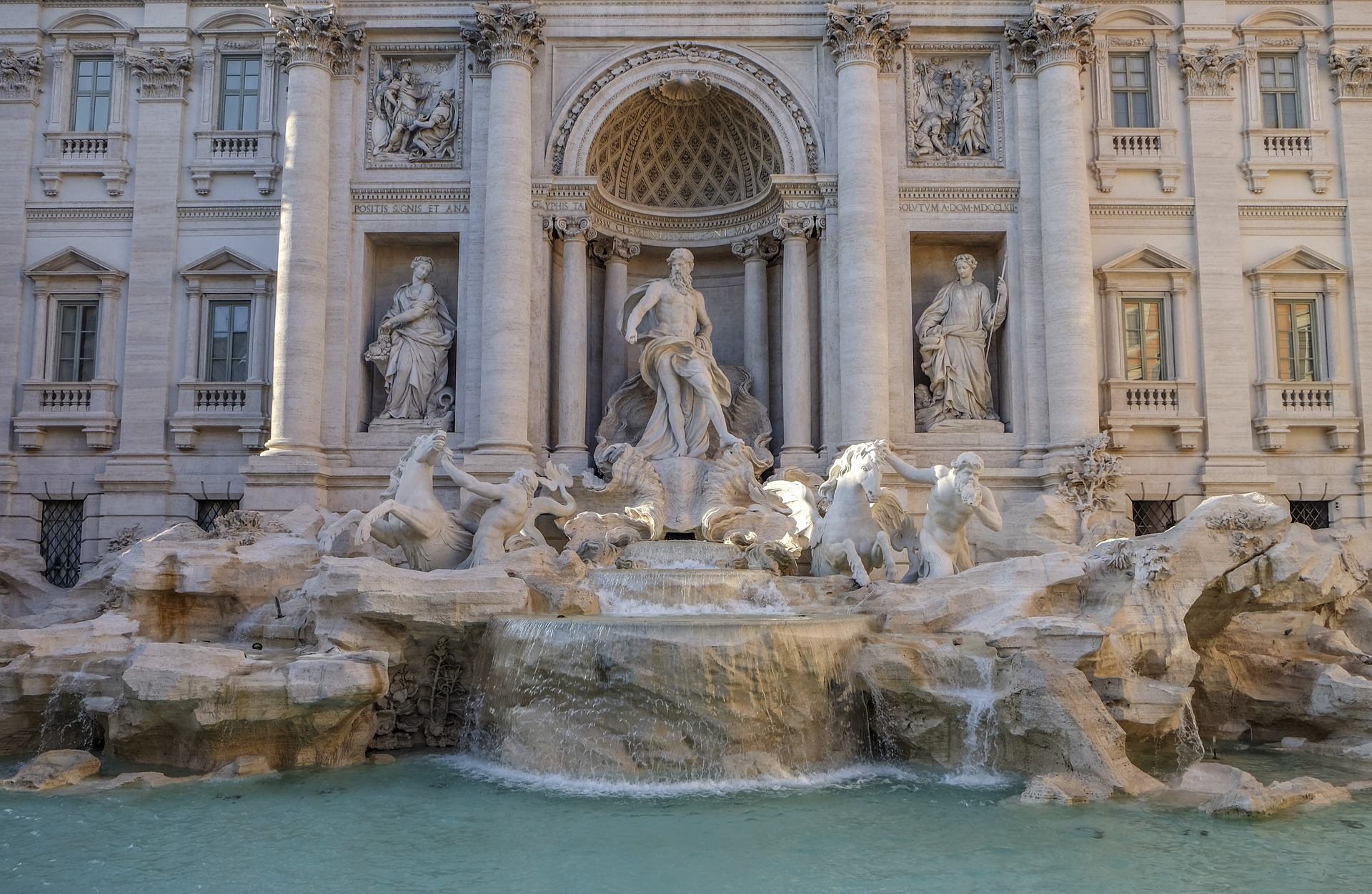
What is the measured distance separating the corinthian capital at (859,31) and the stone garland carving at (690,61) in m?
1.07

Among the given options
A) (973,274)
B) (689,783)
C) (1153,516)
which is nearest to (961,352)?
(973,274)

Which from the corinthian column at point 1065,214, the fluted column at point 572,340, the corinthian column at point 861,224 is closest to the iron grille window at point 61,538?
the fluted column at point 572,340

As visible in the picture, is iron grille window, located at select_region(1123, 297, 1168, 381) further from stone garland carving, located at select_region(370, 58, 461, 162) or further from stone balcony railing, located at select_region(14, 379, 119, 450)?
stone balcony railing, located at select_region(14, 379, 119, 450)

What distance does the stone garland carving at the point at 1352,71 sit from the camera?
19031 millimetres

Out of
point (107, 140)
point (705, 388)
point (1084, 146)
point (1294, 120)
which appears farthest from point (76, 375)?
point (1294, 120)

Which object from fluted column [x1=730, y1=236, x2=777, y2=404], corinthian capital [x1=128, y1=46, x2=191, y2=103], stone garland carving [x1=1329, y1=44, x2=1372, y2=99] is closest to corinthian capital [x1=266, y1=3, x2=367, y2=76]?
corinthian capital [x1=128, y1=46, x2=191, y2=103]

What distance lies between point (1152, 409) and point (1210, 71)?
6.05 meters

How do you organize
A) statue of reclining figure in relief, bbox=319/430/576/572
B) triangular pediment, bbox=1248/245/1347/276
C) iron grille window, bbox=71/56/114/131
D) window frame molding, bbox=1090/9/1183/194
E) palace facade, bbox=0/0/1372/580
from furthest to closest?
iron grille window, bbox=71/56/114/131
window frame molding, bbox=1090/9/1183/194
triangular pediment, bbox=1248/245/1347/276
palace facade, bbox=0/0/1372/580
statue of reclining figure in relief, bbox=319/430/576/572

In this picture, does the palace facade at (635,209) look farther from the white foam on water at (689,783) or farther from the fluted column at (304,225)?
the white foam on water at (689,783)

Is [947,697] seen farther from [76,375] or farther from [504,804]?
[76,375]

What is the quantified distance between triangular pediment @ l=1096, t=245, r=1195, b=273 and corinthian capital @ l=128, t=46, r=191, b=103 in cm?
1627

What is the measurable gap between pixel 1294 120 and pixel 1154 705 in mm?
13496

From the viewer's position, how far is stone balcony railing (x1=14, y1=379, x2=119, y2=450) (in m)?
18.8

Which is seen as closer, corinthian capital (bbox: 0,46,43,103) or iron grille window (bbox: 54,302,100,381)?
iron grille window (bbox: 54,302,100,381)
